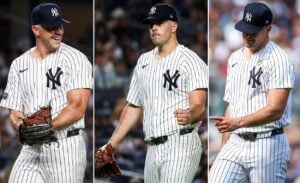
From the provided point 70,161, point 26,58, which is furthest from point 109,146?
point 26,58

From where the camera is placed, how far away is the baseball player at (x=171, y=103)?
6.47 metres

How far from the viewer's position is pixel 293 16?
9258mm

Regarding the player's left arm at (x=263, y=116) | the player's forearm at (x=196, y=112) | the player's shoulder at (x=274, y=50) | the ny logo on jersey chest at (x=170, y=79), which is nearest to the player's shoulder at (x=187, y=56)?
the ny logo on jersey chest at (x=170, y=79)

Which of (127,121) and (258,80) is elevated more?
(258,80)

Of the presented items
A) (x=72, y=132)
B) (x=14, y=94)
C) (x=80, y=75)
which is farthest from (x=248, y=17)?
(x=14, y=94)

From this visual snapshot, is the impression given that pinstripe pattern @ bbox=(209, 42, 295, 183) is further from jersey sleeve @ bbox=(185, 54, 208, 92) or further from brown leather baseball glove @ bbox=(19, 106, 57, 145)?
brown leather baseball glove @ bbox=(19, 106, 57, 145)

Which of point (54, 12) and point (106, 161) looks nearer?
point (54, 12)

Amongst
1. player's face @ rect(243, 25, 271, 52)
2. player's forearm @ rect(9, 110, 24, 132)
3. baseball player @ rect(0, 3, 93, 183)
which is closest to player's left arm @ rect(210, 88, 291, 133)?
player's face @ rect(243, 25, 271, 52)

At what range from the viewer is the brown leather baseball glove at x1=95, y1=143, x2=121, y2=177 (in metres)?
6.80

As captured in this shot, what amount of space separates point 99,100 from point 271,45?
8.70ft

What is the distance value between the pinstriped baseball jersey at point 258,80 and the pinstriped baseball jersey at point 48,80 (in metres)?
1.04

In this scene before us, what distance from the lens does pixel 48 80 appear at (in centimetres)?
656

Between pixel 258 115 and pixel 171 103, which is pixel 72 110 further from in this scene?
pixel 258 115

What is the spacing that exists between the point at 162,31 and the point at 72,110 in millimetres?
875
